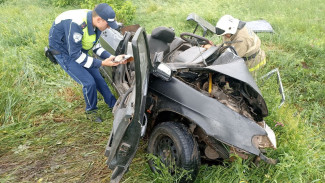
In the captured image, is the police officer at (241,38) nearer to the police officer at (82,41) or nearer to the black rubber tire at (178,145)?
the police officer at (82,41)

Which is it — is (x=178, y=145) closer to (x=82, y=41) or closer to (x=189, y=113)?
(x=189, y=113)

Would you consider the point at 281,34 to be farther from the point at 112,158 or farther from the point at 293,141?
the point at 112,158

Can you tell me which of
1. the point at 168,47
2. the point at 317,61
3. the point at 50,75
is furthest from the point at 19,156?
the point at 317,61

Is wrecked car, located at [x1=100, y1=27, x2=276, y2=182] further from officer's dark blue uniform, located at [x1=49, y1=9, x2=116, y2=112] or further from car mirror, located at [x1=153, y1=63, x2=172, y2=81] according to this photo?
officer's dark blue uniform, located at [x1=49, y1=9, x2=116, y2=112]

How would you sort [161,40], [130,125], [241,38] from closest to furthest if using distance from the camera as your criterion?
[130,125], [161,40], [241,38]

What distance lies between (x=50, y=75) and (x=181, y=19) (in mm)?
4434

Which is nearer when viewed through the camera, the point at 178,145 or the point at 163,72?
the point at 178,145

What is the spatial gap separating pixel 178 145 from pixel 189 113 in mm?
312

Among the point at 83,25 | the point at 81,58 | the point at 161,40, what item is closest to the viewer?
the point at 83,25

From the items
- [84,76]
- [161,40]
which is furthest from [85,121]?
[161,40]

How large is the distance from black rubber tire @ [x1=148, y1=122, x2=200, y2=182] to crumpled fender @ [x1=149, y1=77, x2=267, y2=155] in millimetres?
181

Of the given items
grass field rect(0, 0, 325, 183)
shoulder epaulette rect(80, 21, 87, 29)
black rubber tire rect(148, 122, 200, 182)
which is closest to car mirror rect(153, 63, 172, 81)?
black rubber tire rect(148, 122, 200, 182)

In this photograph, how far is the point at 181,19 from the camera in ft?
24.8

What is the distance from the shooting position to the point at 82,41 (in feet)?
10.5
